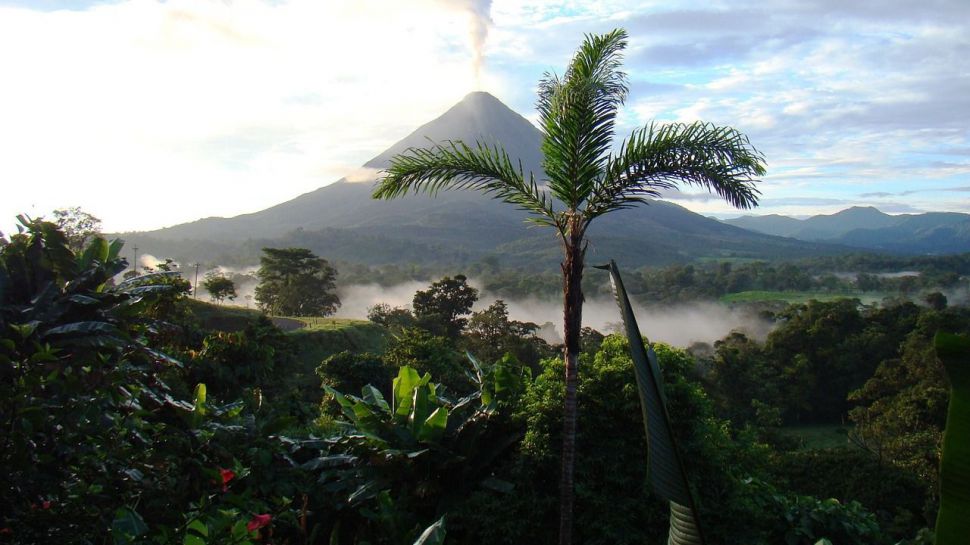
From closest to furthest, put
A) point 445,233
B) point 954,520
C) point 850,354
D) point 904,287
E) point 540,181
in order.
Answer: point 954,520, point 540,181, point 850,354, point 904,287, point 445,233

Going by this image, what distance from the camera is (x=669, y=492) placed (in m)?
1.08

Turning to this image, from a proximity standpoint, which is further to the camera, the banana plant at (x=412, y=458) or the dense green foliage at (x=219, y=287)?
the dense green foliage at (x=219, y=287)

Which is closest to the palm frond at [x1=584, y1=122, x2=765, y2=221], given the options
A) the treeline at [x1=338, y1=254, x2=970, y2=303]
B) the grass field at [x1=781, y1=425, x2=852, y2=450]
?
the grass field at [x1=781, y1=425, x2=852, y2=450]

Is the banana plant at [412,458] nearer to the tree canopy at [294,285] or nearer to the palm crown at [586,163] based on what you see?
the palm crown at [586,163]

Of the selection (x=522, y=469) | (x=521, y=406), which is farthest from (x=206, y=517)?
(x=521, y=406)

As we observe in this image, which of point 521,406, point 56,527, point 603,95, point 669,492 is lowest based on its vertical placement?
point 521,406

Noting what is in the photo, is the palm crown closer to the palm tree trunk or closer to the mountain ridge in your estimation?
the palm tree trunk

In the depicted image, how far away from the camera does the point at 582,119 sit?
5059 mm

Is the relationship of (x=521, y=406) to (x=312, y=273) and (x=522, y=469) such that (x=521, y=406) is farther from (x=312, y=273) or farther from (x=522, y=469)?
(x=312, y=273)

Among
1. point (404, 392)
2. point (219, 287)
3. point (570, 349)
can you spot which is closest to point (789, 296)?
point (219, 287)

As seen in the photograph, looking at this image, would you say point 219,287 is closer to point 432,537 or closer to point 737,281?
point 432,537

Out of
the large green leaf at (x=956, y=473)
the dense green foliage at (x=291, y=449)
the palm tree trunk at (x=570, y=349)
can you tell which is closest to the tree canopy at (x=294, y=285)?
the dense green foliage at (x=291, y=449)

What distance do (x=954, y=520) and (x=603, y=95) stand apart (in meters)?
4.55

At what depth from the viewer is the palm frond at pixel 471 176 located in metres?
5.41
